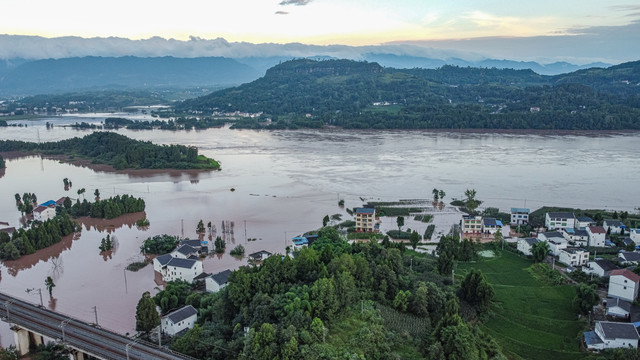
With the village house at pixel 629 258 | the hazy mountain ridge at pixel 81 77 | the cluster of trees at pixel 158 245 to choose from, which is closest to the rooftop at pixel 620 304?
the village house at pixel 629 258

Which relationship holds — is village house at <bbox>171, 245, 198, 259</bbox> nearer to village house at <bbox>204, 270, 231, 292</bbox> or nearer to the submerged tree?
village house at <bbox>204, 270, 231, 292</bbox>

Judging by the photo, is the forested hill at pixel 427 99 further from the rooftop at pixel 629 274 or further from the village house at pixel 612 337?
the village house at pixel 612 337

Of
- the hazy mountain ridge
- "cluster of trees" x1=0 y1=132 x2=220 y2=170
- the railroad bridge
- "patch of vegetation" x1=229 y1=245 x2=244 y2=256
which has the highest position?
the hazy mountain ridge

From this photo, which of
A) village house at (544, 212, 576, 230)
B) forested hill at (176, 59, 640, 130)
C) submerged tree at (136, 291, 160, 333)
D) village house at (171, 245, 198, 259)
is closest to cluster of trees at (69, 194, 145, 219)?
village house at (171, 245, 198, 259)

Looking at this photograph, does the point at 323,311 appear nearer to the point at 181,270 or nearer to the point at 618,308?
the point at 181,270

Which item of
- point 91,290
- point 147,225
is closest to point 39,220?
point 147,225

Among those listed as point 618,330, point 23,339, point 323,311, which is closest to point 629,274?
point 618,330
